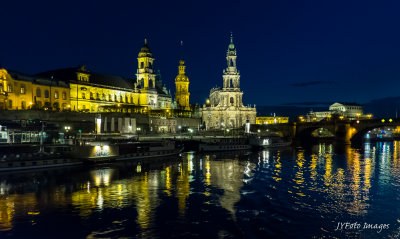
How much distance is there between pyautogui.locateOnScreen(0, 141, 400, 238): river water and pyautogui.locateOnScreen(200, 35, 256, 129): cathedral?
10192 cm

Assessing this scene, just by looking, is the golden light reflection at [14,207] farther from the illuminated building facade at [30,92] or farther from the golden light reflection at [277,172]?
the illuminated building facade at [30,92]

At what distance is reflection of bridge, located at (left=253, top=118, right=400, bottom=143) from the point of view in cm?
11462

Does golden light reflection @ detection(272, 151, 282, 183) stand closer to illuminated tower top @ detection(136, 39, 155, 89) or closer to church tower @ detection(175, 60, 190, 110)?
illuminated tower top @ detection(136, 39, 155, 89)

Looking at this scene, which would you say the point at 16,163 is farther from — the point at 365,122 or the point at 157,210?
the point at 365,122

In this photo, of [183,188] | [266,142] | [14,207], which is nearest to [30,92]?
[266,142]

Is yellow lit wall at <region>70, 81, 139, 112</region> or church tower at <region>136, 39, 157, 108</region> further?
church tower at <region>136, 39, 157, 108</region>

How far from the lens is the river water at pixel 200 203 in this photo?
24.4 m

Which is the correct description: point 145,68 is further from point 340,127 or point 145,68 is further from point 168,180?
point 168,180

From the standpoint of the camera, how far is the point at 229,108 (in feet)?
500

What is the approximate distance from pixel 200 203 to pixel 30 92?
77.1 m

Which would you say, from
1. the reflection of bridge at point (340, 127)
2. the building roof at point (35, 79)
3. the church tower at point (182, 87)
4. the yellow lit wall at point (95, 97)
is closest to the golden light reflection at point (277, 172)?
the yellow lit wall at point (95, 97)

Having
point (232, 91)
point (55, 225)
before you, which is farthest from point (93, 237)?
point (232, 91)

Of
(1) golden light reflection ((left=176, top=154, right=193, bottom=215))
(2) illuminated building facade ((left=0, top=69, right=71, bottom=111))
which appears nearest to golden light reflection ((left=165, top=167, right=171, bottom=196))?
(1) golden light reflection ((left=176, top=154, right=193, bottom=215))

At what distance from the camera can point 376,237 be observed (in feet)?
77.4
